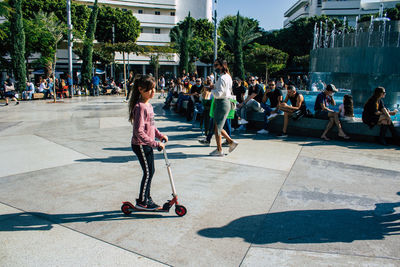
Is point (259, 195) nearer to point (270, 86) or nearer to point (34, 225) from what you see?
point (34, 225)

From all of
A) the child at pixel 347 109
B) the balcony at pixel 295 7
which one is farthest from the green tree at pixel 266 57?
the balcony at pixel 295 7

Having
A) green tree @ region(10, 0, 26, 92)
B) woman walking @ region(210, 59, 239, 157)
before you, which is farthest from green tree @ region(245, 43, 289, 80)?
woman walking @ region(210, 59, 239, 157)

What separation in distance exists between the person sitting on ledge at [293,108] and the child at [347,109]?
0.97 m

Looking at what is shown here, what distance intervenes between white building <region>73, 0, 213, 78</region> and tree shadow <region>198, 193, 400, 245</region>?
5292 cm

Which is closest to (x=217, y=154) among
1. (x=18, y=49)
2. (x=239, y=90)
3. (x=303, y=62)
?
(x=239, y=90)

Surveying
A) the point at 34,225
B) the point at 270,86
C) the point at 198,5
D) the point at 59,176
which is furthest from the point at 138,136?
the point at 198,5

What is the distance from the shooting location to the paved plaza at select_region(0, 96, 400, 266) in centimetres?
320

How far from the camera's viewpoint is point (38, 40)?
28.2m

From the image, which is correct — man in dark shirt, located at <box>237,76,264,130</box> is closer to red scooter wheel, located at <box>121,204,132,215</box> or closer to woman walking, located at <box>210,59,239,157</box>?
→ woman walking, located at <box>210,59,239,157</box>

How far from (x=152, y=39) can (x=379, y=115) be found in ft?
174

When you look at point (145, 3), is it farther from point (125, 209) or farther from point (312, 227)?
point (312, 227)

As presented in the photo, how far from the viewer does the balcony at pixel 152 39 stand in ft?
186

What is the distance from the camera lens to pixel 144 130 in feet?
12.7

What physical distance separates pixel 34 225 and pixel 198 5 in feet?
206
